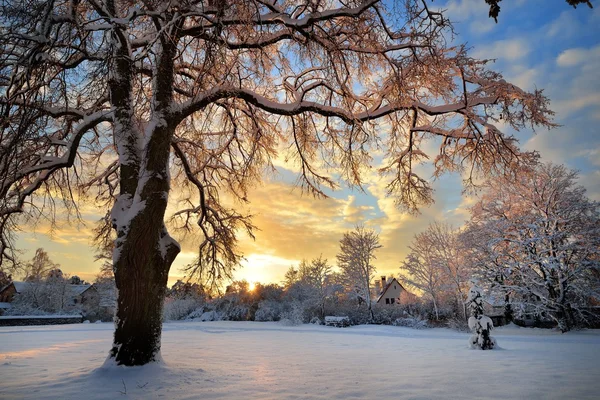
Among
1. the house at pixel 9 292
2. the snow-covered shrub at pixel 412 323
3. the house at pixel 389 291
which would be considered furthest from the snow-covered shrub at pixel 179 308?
the house at pixel 9 292

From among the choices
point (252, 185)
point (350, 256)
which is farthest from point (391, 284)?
point (252, 185)

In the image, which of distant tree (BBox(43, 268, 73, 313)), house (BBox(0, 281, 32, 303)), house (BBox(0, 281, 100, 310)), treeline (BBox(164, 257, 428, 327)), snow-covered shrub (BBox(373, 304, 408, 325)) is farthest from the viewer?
house (BBox(0, 281, 32, 303))

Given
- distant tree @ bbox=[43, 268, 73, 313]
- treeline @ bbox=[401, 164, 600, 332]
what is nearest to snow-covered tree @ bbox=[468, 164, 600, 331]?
treeline @ bbox=[401, 164, 600, 332]

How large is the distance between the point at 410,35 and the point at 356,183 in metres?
3.51

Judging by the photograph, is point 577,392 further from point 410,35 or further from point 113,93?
point 113,93

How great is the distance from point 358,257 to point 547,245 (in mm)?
18118

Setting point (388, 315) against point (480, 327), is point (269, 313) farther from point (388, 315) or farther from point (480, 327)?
point (480, 327)

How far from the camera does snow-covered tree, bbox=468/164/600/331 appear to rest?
1822 cm

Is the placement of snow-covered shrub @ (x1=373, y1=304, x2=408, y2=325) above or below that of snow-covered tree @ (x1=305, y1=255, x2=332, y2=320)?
below

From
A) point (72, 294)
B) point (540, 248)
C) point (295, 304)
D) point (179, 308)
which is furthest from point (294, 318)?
point (72, 294)

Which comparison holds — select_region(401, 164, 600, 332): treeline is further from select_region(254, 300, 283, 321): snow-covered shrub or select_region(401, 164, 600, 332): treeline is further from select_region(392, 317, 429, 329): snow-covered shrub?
select_region(254, 300, 283, 321): snow-covered shrub

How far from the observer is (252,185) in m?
10.6

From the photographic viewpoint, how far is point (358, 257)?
115 ft

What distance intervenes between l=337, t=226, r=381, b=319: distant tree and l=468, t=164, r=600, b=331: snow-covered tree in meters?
13.2
